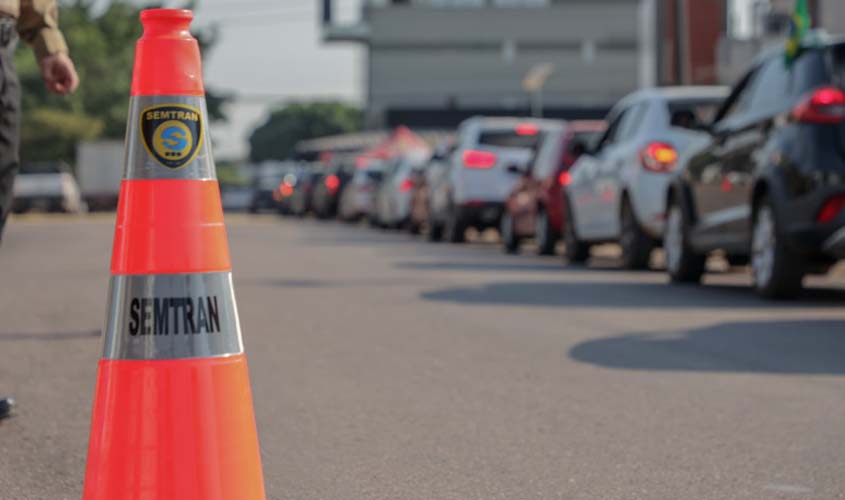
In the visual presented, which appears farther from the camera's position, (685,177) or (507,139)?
(507,139)

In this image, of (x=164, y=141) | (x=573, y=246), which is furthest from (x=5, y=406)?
(x=573, y=246)

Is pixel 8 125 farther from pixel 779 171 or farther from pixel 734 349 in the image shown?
pixel 779 171

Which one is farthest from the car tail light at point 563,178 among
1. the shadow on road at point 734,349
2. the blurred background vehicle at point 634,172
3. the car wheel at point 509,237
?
the shadow on road at point 734,349

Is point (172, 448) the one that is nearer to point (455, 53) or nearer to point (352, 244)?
point (352, 244)

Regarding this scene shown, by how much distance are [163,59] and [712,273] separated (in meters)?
13.1

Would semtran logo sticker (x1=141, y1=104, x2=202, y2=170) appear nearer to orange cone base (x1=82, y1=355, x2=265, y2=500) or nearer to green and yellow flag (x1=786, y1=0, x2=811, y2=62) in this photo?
orange cone base (x1=82, y1=355, x2=265, y2=500)

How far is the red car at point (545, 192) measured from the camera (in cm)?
2059

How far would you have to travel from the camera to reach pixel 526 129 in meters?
24.2

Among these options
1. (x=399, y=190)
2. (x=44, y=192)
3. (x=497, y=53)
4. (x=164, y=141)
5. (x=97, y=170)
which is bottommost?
(x=44, y=192)

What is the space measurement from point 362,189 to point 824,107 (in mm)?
29474

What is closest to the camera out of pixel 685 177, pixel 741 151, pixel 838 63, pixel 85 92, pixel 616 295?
pixel 838 63

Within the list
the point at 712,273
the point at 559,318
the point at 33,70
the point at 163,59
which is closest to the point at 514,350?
the point at 559,318

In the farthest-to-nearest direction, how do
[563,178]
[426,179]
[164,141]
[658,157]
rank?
[426,179]
[563,178]
[658,157]
[164,141]

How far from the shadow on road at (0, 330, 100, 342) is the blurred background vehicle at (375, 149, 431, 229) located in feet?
68.4
